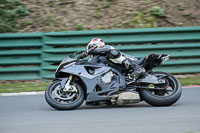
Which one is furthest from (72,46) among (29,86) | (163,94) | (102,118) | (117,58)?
(102,118)

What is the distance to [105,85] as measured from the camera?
21.6 feet

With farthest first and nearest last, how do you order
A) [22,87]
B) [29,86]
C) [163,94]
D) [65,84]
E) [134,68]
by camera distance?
[29,86] < [22,87] < [163,94] < [134,68] < [65,84]

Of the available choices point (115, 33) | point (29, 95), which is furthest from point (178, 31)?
point (29, 95)

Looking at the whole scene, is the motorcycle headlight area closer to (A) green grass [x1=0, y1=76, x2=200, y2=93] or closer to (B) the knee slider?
(B) the knee slider

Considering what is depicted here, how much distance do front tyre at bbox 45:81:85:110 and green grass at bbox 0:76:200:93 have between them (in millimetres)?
2265

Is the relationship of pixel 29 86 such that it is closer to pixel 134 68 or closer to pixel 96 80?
pixel 96 80

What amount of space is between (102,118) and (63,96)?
101cm

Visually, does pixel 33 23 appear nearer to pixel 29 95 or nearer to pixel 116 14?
pixel 116 14

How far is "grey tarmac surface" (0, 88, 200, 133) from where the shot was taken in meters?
5.06

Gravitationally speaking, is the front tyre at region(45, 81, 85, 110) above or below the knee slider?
below

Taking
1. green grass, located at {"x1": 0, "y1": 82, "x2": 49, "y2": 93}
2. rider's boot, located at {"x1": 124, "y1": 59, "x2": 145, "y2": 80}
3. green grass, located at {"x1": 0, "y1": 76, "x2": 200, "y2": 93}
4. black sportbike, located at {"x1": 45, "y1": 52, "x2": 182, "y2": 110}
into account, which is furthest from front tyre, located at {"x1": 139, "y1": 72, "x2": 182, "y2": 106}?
green grass, located at {"x1": 0, "y1": 82, "x2": 49, "y2": 93}

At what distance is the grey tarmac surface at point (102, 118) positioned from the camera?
5.06 m

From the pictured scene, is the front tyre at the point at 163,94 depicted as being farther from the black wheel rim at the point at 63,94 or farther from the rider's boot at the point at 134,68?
the black wheel rim at the point at 63,94

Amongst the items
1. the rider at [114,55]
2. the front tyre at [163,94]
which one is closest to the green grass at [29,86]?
the front tyre at [163,94]
